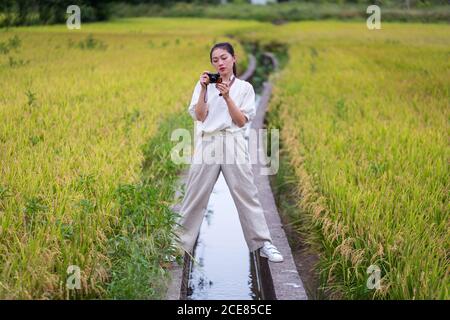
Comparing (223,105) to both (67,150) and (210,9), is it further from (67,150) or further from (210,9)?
(210,9)

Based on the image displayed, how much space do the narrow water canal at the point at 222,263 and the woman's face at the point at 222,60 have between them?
4.27 feet

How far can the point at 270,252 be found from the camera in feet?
13.4

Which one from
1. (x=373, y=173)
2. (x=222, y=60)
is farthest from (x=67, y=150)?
(x=373, y=173)

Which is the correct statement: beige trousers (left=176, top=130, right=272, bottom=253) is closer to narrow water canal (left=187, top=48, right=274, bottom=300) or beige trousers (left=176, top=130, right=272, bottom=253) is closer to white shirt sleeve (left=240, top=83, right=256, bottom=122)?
white shirt sleeve (left=240, top=83, right=256, bottom=122)

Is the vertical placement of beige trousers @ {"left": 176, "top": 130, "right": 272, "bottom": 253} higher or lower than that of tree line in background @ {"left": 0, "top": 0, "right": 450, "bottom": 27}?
lower

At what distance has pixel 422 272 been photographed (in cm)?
322

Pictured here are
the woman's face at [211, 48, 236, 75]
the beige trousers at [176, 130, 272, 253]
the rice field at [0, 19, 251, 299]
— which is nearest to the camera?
the rice field at [0, 19, 251, 299]

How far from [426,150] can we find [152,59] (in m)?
9.28

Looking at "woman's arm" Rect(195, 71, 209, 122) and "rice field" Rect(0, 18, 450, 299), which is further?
"woman's arm" Rect(195, 71, 209, 122)

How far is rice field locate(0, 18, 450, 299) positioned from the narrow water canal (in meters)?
0.37

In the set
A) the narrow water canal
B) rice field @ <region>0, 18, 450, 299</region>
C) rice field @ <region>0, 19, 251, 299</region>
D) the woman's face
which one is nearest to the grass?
rice field @ <region>0, 18, 450, 299</region>

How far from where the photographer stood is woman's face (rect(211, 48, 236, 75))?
12.2 ft

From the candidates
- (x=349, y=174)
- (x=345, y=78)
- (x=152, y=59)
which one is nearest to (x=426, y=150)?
(x=349, y=174)

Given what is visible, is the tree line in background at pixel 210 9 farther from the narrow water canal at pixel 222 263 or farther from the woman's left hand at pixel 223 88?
the woman's left hand at pixel 223 88
